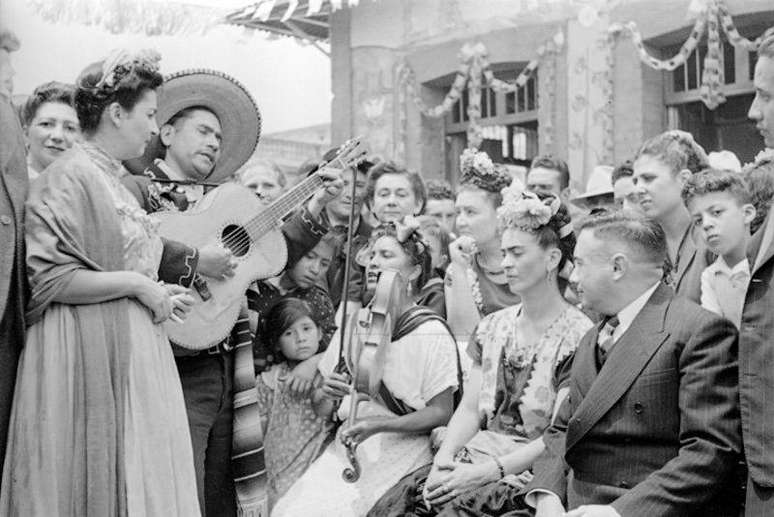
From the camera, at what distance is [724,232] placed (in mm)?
3492

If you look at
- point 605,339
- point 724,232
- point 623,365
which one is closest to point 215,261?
point 605,339

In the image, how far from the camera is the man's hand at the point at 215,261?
3654mm

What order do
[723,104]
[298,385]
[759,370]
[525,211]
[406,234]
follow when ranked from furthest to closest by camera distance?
[723,104]
[298,385]
[406,234]
[525,211]
[759,370]

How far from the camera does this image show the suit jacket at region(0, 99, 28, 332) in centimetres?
281

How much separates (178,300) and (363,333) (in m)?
0.95

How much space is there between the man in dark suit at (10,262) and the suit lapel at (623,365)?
63.9 inches

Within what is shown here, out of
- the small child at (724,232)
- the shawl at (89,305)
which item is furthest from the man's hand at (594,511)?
the shawl at (89,305)

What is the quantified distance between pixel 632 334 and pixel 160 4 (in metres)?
4.56

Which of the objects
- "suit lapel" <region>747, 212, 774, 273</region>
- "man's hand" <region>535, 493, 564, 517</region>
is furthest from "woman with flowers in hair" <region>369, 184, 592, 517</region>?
"suit lapel" <region>747, 212, 774, 273</region>

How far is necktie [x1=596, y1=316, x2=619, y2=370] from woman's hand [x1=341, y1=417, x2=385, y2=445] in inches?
42.5

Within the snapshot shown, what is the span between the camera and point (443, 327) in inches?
155

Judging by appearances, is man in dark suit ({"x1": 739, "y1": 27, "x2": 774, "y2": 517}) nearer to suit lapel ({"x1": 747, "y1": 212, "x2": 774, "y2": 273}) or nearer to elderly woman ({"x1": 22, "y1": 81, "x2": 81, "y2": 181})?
suit lapel ({"x1": 747, "y1": 212, "x2": 774, "y2": 273})

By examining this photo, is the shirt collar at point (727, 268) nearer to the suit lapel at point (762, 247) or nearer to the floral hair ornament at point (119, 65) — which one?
the suit lapel at point (762, 247)

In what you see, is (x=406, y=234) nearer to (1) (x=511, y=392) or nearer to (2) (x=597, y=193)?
(1) (x=511, y=392)
